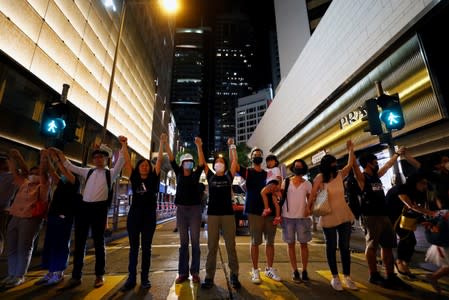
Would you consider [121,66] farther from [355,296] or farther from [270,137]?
[355,296]

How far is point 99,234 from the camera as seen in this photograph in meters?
3.81

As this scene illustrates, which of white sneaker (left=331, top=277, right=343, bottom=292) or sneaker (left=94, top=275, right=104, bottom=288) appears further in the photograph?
sneaker (left=94, top=275, right=104, bottom=288)

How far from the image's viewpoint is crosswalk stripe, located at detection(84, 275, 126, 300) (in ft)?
10.4

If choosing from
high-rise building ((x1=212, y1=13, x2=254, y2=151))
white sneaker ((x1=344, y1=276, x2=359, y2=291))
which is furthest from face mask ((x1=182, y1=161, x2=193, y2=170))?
high-rise building ((x1=212, y1=13, x2=254, y2=151))

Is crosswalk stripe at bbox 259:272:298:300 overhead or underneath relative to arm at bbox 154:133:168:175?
underneath

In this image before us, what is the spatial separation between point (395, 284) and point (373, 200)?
4.13ft

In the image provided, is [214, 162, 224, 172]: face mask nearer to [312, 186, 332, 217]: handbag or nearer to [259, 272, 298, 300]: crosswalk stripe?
[312, 186, 332, 217]: handbag

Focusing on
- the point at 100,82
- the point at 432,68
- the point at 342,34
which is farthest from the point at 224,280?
the point at 100,82

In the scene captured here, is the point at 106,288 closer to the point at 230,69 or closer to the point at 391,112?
the point at 391,112

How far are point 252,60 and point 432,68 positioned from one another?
148970 mm

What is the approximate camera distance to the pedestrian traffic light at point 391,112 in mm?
5779

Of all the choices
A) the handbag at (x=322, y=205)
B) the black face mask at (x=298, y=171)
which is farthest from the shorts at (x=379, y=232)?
the black face mask at (x=298, y=171)

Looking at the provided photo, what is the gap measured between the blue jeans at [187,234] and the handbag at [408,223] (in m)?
3.70

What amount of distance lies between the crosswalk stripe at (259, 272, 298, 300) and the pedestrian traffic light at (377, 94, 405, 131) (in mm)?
4723
